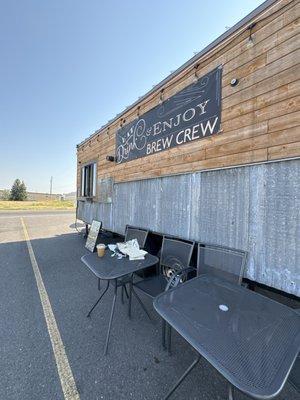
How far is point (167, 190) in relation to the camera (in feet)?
12.2

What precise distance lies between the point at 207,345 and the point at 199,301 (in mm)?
495

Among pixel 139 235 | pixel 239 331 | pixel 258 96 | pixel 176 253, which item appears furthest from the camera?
pixel 139 235

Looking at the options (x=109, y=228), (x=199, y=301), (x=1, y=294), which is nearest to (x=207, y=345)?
(x=199, y=301)

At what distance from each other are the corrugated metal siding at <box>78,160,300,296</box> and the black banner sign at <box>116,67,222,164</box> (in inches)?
25.5

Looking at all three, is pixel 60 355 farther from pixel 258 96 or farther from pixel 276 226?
pixel 258 96

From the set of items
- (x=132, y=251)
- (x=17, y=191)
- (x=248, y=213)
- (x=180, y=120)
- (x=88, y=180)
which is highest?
(x=17, y=191)

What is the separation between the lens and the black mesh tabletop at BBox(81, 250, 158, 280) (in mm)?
2326

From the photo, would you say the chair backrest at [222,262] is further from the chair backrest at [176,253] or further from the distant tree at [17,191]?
the distant tree at [17,191]

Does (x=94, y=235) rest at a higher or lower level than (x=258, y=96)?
lower

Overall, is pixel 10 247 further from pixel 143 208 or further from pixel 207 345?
pixel 207 345

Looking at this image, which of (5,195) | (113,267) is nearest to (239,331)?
(113,267)

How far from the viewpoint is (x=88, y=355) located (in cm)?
216

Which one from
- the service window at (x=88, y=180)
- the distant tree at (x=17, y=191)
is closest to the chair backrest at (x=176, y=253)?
the service window at (x=88, y=180)

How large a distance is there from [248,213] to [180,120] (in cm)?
187
